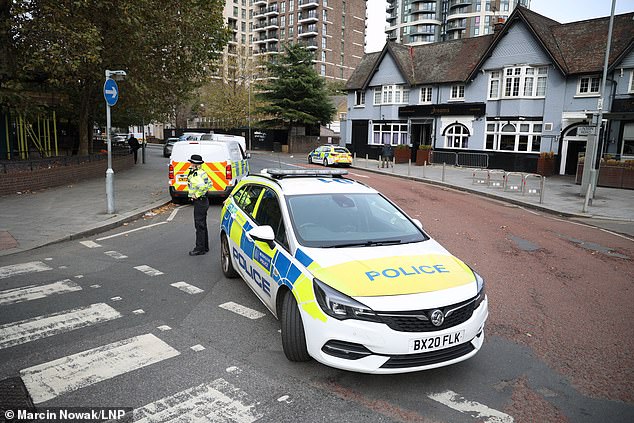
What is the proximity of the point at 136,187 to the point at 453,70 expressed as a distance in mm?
25005

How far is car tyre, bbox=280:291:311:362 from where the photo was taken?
4.29 meters

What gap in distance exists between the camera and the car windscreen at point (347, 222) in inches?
196

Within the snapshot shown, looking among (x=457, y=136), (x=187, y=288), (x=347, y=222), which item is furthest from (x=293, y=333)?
(x=457, y=136)

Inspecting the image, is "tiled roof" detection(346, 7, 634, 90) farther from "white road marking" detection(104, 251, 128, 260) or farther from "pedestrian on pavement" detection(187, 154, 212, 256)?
"white road marking" detection(104, 251, 128, 260)

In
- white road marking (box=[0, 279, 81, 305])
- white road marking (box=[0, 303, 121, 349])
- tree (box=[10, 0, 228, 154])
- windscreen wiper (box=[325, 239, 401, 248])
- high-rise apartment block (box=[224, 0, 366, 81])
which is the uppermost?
high-rise apartment block (box=[224, 0, 366, 81])

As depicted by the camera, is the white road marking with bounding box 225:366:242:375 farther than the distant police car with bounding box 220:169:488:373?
Yes

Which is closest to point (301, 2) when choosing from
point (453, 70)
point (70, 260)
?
point (453, 70)

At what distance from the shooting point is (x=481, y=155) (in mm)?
32250

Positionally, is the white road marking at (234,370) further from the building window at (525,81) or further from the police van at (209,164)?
the building window at (525,81)

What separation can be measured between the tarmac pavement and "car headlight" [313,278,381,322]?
23.3 ft

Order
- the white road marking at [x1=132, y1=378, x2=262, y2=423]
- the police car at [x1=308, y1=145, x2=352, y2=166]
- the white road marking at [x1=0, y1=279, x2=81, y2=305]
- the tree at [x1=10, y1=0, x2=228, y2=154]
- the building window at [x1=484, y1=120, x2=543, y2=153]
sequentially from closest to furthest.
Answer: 1. the white road marking at [x1=132, y1=378, x2=262, y2=423]
2. the white road marking at [x1=0, y1=279, x2=81, y2=305]
3. the tree at [x1=10, y1=0, x2=228, y2=154]
4. the building window at [x1=484, y1=120, x2=543, y2=153]
5. the police car at [x1=308, y1=145, x2=352, y2=166]

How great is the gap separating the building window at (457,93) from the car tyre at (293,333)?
32.6 meters

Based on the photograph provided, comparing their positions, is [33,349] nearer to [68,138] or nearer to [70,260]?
[70,260]

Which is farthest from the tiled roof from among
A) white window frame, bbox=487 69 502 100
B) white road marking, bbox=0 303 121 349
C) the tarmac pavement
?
white road marking, bbox=0 303 121 349
